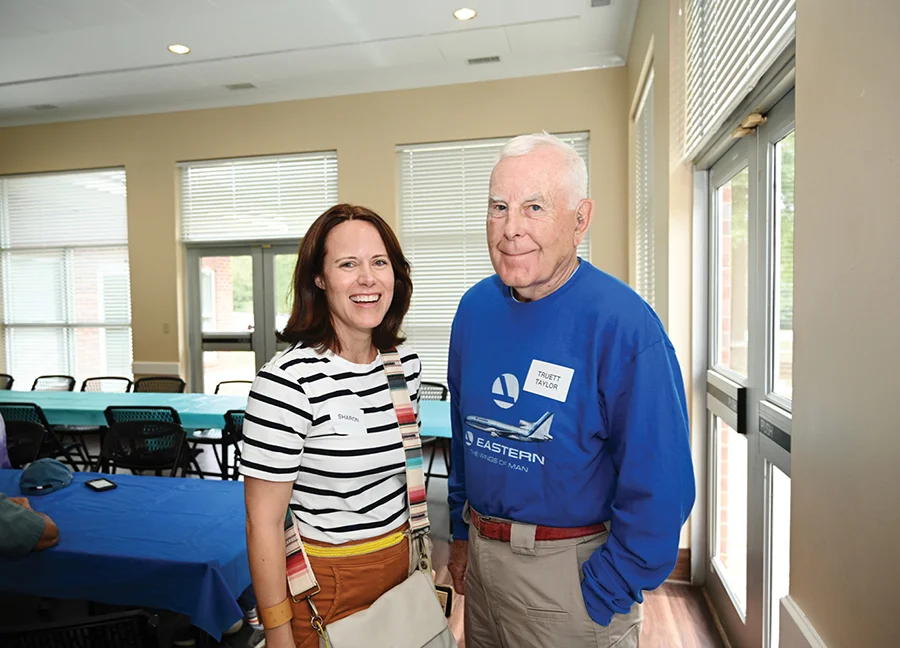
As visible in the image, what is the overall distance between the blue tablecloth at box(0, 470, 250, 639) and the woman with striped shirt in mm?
885

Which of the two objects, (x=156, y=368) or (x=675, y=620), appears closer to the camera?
(x=675, y=620)

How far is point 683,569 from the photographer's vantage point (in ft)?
10.0

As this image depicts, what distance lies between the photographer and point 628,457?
1.15 metres

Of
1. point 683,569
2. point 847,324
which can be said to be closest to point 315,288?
point 847,324

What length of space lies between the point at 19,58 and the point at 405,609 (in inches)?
251

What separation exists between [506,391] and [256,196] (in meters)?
5.93

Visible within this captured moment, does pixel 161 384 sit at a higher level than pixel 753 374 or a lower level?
lower

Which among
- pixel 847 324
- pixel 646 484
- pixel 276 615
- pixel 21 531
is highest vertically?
pixel 847 324

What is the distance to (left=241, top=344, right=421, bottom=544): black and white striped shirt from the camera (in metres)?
1.22

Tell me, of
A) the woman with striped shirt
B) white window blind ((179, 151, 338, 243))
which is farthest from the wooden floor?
white window blind ((179, 151, 338, 243))

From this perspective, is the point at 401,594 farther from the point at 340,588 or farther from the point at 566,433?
the point at 566,433

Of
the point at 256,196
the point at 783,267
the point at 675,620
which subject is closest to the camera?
the point at 783,267

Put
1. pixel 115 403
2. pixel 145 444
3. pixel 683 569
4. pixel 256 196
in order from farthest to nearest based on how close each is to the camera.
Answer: pixel 256 196 < pixel 115 403 < pixel 145 444 < pixel 683 569

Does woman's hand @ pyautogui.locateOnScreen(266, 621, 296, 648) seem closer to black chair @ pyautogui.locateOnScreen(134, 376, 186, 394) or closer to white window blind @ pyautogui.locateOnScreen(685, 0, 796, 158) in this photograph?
white window blind @ pyautogui.locateOnScreen(685, 0, 796, 158)
